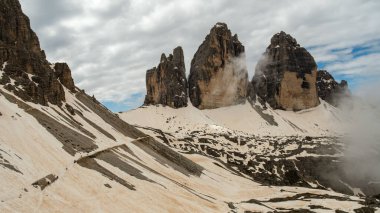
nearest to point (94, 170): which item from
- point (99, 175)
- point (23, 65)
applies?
point (99, 175)

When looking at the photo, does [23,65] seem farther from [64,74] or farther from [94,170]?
[94,170]

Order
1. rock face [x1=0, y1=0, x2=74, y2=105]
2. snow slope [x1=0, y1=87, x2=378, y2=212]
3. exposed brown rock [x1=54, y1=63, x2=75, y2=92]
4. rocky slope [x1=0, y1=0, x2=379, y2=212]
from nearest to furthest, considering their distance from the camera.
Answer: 1. snow slope [x1=0, y1=87, x2=378, y2=212]
2. rocky slope [x1=0, y1=0, x2=379, y2=212]
3. rock face [x1=0, y1=0, x2=74, y2=105]
4. exposed brown rock [x1=54, y1=63, x2=75, y2=92]

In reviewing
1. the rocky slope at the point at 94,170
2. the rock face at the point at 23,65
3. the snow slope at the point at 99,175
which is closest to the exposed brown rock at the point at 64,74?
the rock face at the point at 23,65

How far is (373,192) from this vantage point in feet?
390

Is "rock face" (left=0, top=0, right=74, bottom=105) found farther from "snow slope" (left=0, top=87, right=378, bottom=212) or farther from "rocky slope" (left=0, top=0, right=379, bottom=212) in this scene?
"snow slope" (left=0, top=87, right=378, bottom=212)

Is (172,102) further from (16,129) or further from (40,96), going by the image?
(16,129)

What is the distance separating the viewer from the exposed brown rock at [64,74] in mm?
98062

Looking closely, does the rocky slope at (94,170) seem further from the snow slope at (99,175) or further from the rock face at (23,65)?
the rock face at (23,65)

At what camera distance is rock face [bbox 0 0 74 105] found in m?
69.6

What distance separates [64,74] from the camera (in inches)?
3912

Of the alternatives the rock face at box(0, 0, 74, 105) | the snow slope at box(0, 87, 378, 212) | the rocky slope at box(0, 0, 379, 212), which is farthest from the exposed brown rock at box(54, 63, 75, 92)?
the snow slope at box(0, 87, 378, 212)

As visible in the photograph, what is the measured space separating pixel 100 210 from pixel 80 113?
47851 millimetres

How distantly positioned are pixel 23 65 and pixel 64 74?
65.3 ft

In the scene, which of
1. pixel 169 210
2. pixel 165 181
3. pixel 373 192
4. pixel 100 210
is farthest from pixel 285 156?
pixel 100 210
